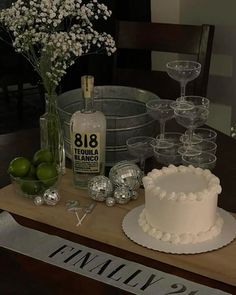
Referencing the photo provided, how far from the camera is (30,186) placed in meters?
1.25

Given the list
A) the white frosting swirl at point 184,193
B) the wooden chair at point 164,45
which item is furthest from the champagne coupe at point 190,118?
the wooden chair at point 164,45

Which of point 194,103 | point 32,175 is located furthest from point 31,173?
point 194,103

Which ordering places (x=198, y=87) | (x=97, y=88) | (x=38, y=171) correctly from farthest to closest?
(x=198, y=87), (x=97, y=88), (x=38, y=171)

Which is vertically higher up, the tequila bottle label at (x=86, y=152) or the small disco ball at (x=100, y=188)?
the tequila bottle label at (x=86, y=152)

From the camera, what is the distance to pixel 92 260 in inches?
40.3

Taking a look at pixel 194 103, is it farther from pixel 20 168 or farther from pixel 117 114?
pixel 20 168

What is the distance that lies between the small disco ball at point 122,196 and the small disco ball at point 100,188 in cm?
2

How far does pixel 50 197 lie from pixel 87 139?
6.0 inches

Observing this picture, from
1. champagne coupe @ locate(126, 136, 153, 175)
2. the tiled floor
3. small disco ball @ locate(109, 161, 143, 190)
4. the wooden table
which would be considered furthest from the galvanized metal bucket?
the tiled floor

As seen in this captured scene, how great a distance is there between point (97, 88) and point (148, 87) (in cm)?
64

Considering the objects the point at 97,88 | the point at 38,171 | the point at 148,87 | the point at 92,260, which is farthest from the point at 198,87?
the point at 92,260

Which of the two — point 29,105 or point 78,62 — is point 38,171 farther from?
point 29,105

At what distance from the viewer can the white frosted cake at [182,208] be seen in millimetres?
1039

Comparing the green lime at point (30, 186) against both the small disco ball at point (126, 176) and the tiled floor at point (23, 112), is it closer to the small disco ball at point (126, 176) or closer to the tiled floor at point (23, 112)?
the small disco ball at point (126, 176)
